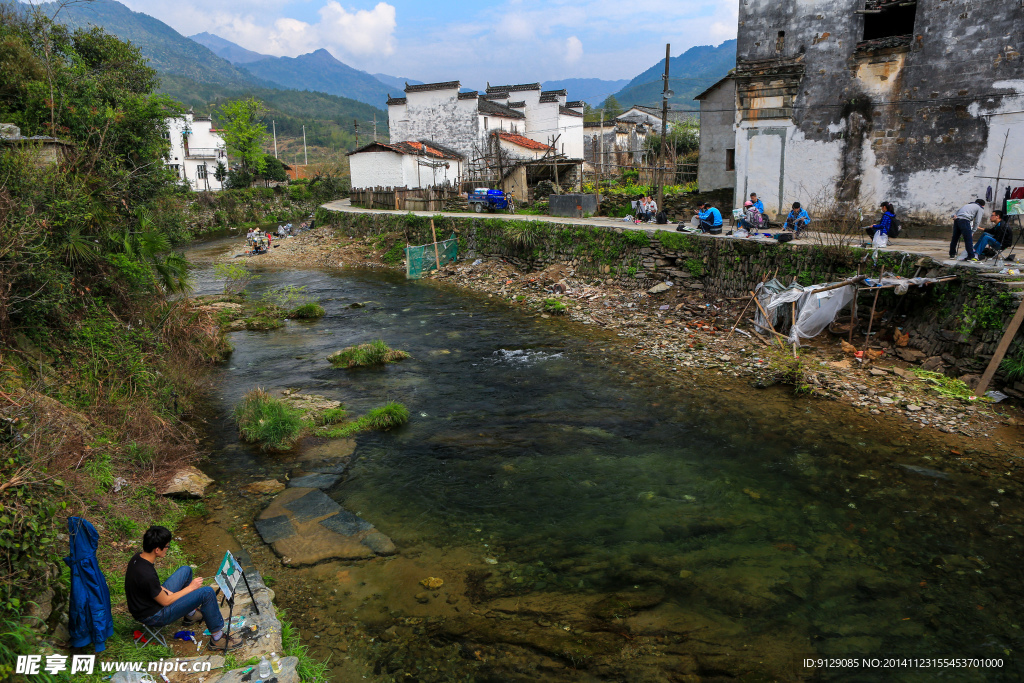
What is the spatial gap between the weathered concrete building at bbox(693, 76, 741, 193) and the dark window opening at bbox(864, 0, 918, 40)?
6.06m

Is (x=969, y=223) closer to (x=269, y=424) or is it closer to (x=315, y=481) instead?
(x=315, y=481)

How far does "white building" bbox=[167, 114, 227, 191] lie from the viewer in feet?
163

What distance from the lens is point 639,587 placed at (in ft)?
21.4

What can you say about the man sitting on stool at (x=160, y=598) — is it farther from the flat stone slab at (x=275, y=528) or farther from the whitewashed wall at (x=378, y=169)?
the whitewashed wall at (x=378, y=169)

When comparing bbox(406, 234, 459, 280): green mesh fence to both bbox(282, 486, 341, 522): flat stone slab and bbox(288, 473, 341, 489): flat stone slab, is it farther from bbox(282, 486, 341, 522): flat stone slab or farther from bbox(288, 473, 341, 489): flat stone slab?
bbox(282, 486, 341, 522): flat stone slab

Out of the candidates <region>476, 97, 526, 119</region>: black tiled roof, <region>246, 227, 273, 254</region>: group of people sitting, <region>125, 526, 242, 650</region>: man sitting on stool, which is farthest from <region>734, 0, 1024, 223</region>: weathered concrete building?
<region>476, 97, 526, 119</region>: black tiled roof

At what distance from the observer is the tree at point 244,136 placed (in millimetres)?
49781

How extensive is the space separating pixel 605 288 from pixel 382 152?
2427 centimetres

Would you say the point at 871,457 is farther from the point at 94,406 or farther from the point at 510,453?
the point at 94,406

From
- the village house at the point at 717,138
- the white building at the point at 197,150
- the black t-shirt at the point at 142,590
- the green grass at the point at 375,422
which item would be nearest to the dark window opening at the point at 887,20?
the village house at the point at 717,138

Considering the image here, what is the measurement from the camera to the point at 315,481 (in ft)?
29.3

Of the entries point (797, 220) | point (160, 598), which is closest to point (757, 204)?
point (797, 220)

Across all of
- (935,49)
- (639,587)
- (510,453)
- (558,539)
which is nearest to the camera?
(639,587)

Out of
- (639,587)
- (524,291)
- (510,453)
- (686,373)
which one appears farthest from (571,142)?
(639,587)
